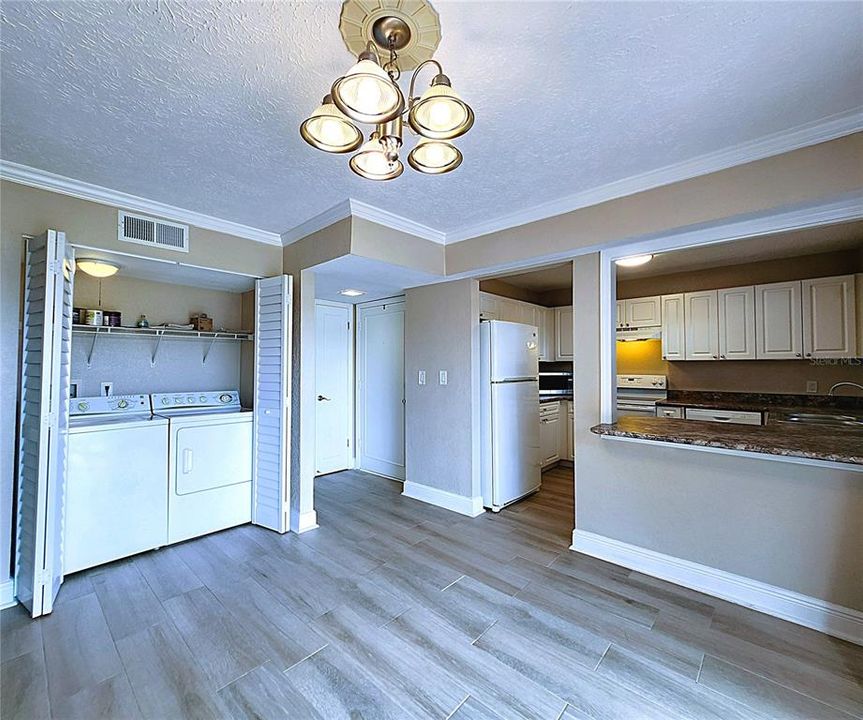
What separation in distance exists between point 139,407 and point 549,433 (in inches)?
168

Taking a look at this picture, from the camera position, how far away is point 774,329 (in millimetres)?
3809

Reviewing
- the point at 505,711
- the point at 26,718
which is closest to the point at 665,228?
the point at 505,711

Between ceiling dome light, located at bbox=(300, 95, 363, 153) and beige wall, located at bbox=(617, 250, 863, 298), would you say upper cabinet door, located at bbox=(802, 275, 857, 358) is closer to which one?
beige wall, located at bbox=(617, 250, 863, 298)

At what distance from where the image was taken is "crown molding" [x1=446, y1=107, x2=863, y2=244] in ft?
5.99

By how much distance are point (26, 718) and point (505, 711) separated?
5.93 ft

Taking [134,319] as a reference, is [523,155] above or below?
above

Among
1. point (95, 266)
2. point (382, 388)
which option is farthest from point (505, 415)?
point (95, 266)

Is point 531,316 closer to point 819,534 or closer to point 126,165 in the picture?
point 819,534

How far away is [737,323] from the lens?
4008 millimetres

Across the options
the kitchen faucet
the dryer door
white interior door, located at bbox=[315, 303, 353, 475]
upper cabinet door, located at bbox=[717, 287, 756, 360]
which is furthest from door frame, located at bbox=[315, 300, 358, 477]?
the kitchen faucet

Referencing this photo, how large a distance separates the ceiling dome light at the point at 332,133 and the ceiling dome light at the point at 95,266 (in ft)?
7.58

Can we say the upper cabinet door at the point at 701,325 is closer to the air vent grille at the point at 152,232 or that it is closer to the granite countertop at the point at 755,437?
the granite countertop at the point at 755,437

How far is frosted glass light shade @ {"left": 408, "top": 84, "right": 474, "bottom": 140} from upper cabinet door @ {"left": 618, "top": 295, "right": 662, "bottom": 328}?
404 cm

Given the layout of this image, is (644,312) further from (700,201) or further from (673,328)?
(700,201)
